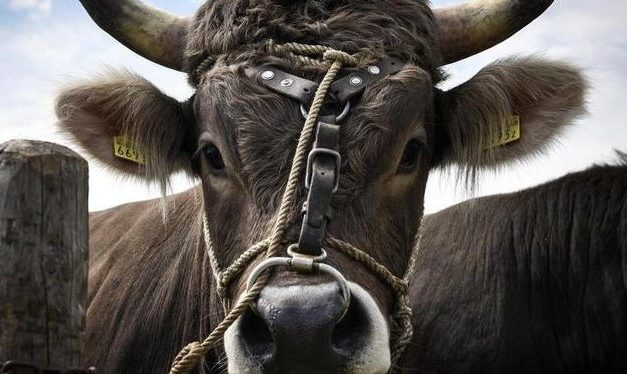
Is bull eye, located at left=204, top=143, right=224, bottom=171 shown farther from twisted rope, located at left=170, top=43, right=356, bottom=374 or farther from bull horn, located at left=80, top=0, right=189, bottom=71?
bull horn, located at left=80, top=0, right=189, bottom=71

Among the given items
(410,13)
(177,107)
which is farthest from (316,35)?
(177,107)

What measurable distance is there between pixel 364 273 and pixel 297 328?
2.26 ft

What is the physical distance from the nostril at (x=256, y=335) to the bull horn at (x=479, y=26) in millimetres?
2313

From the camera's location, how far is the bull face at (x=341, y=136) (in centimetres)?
363

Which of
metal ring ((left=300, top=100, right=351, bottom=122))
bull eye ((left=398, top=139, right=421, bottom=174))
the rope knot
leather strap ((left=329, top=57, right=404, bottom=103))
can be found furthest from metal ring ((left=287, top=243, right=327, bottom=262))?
the rope knot

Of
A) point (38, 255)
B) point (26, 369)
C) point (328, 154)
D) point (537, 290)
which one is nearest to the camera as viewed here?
point (26, 369)

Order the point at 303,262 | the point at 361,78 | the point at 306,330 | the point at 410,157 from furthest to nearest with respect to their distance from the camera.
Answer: the point at 410,157
the point at 361,78
the point at 303,262
the point at 306,330

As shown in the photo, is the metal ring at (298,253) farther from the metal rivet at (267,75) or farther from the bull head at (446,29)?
the bull head at (446,29)

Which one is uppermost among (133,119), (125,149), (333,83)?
(333,83)

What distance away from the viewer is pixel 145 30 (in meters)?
5.34

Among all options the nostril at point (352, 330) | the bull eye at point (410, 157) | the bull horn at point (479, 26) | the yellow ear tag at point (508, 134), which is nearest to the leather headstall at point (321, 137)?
the nostril at point (352, 330)

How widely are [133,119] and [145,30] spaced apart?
0.54m

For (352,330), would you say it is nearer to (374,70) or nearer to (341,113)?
(341,113)

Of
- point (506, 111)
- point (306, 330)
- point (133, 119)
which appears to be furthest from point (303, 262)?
point (506, 111)
